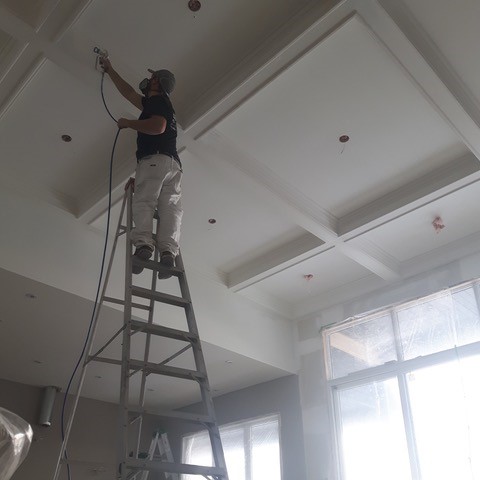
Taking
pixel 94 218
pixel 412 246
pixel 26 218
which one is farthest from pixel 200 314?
pixel 412 246

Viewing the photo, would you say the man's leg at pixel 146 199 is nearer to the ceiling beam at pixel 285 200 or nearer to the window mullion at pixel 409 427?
the ceiling beam at pixel 285 200

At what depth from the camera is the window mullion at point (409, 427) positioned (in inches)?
170

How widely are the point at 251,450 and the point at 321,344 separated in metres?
1.48

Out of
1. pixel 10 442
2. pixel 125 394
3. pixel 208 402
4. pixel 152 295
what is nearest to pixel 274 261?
pixel 152 295

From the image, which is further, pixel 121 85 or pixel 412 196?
pixel 412 196

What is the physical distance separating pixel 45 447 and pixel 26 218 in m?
3.09

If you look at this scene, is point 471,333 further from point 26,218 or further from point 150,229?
point 26,218

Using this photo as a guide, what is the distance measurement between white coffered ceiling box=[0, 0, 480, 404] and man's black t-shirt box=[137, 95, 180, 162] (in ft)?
1.44

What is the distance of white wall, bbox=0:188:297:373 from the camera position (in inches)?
155

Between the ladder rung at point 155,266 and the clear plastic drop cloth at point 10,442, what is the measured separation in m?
1.30

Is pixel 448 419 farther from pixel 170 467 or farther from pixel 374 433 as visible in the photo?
pixel 170 467

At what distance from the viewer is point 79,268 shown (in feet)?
13.9

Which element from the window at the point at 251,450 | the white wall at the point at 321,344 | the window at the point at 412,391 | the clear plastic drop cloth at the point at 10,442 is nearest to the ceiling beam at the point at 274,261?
the white wall at the point at 321,344

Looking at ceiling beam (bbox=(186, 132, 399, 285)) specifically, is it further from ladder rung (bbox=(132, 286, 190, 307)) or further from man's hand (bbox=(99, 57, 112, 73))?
ladder rung (bbox=(132, 286, 190, 307))
